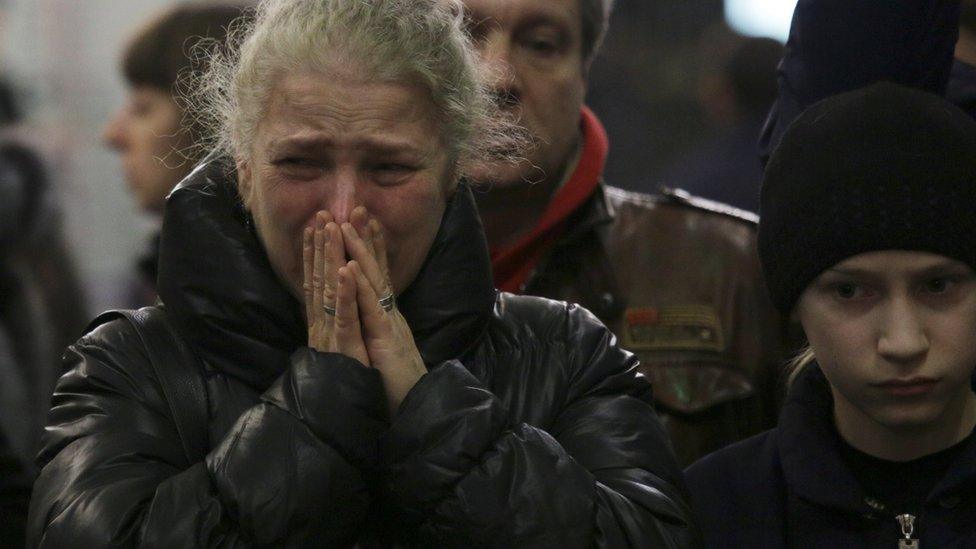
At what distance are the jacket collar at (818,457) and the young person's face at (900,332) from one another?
12 centimetres

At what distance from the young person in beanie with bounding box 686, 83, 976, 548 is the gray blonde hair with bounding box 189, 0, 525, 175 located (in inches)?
24.2

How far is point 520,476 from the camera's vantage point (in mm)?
2381

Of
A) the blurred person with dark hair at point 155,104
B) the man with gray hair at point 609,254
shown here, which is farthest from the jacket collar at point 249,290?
the blurred person with dark hair at point 155,104

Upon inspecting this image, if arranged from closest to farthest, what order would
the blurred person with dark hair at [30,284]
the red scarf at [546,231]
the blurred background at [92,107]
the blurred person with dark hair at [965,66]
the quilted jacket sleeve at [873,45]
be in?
the quilted jacket sleeve at [873,45]
the blurred person with dark hair at [965,66]
the red scarf at [546,231]
the blurred person with dark hair at [30,284]
the blurred background at [92,107]

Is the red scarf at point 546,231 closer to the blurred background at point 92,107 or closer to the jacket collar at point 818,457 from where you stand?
the jacket collar at point 818,457

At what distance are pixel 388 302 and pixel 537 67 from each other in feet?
4.36

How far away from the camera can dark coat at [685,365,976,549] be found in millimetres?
2758

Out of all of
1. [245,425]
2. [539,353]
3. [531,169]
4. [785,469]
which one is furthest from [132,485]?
[531,169]

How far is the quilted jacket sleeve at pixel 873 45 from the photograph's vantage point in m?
2.92

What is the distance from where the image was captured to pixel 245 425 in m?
2.38

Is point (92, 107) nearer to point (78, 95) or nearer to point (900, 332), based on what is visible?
point (78, 95)

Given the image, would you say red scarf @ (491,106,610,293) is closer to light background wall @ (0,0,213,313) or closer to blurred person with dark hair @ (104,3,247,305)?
blurred person with dark hair @ (104,3,247,305)

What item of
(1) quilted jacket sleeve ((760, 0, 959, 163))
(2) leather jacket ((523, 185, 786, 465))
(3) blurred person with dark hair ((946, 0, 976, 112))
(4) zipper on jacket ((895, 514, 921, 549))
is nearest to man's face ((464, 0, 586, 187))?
(2) leather jacket ((523, 185, 786, 465))

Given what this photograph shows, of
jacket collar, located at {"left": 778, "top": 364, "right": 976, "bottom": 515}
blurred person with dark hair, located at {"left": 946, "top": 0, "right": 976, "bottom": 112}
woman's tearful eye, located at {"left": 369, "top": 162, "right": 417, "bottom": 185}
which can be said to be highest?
blurred person with dark hair, located at {"left": 946, "top": 0, "right": 976, "bottom": 112}
